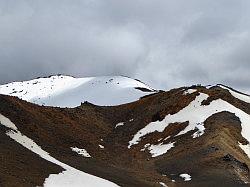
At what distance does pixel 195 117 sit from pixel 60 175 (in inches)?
1530

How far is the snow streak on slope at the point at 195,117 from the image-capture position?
73.9 m

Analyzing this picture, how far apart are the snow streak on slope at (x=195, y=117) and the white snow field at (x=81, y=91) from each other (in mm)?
34581

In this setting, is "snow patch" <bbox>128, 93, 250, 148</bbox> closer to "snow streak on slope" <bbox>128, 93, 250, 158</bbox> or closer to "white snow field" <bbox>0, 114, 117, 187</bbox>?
"snow streak on slope" <bbox>128, 93, 250, 158</bbox>

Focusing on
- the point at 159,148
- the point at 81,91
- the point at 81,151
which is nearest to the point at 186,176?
the point at 81,151

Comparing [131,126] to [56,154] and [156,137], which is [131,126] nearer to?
[156,137]

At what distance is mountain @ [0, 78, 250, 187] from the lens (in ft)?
141

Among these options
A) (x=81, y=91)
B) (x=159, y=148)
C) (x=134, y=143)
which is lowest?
(x=159, y=148)

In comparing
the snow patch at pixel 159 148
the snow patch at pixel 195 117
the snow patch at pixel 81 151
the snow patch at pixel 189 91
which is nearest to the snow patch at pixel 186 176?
the snow patch at pixel 81 151

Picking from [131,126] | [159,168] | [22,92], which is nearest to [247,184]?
[159,168]

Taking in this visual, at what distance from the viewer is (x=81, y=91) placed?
5920 inches

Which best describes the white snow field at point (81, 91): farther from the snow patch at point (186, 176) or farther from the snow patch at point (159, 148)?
the snow patch at point (186, 176)

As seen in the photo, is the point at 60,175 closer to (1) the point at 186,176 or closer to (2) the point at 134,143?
(1) the point at 186,176

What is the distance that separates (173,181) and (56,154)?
42.3ft

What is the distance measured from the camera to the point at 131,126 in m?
82.0
